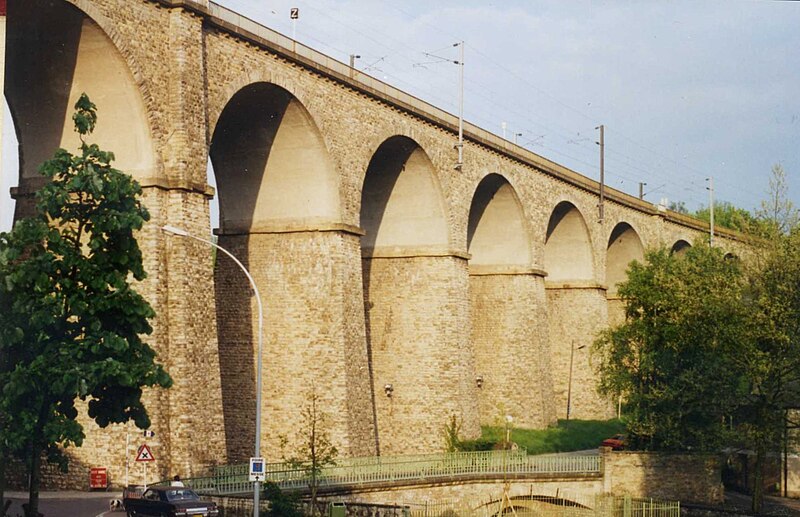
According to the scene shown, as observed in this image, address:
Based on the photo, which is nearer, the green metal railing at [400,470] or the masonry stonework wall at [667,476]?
the green metal railing at [400,470]

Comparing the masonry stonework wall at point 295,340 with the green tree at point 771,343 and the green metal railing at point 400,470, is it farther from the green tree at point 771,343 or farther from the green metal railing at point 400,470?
the green tree at point 771,343

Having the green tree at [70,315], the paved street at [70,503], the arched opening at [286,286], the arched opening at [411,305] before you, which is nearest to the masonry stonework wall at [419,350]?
the arched opening at [411,305]

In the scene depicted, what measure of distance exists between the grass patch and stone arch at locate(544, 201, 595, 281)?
8.91 meters

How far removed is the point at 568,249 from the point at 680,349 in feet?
79.9

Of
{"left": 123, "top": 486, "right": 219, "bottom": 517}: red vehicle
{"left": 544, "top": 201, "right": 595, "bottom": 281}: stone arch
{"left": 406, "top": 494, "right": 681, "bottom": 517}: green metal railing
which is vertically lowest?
{"left": 406, "top": 494, "right": 681, "bottom": 517}: green metal railing

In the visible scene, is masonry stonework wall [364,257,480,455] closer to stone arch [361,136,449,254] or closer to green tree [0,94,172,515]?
stone arch [361,136,449,254]

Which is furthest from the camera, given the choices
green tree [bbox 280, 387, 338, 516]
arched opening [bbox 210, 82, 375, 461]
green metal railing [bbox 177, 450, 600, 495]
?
arched opening [bbox 210, 82, 375, 461]

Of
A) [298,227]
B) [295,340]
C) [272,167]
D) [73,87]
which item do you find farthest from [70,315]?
[298,227]

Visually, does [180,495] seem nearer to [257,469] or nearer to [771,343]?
[257,469]

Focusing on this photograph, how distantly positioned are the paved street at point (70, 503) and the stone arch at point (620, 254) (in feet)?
164

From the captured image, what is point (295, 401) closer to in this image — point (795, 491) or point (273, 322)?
point (273, 322)

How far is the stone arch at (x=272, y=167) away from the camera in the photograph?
4022 cm

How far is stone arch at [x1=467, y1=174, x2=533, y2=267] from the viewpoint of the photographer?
58.1 metres

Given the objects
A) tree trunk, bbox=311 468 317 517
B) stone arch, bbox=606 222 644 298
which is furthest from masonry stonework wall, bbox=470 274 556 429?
tree trunk, bbox=311 468 317 517
